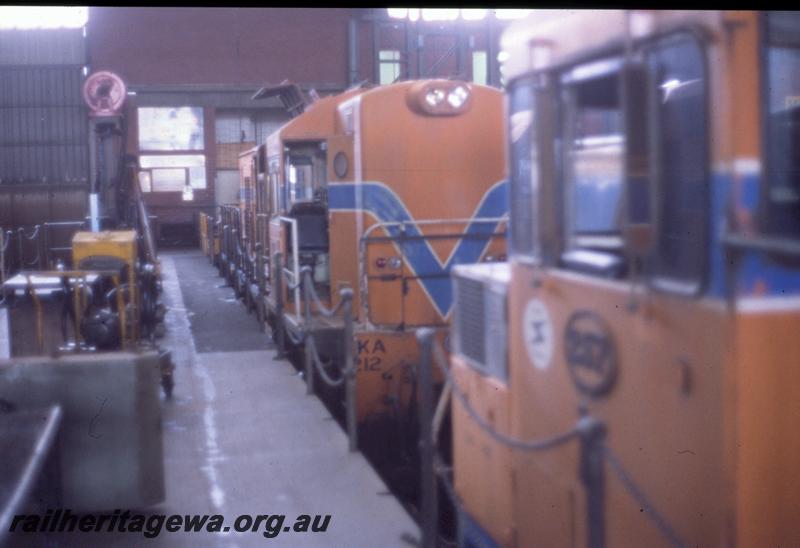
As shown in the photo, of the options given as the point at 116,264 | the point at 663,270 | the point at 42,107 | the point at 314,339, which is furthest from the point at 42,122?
the point at 663,270

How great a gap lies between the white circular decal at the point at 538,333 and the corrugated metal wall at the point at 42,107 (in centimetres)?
448

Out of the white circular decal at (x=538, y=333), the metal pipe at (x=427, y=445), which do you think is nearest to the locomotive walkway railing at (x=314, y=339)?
the metal pipe at (x=427, y=445)

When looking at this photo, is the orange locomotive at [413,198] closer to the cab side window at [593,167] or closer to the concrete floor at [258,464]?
the concrete floor at [258,464]

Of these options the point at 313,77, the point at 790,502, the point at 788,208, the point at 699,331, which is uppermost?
the point at 313,77

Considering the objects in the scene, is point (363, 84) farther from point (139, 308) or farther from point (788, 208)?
point (788, 208)

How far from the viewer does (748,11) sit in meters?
2.12

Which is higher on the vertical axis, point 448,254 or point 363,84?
point 363,84

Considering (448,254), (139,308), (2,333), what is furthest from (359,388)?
(2,333)

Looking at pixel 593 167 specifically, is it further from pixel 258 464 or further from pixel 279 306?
pixel 279 306

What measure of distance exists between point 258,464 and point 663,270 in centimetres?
349

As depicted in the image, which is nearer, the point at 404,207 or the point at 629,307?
the point at 629,307

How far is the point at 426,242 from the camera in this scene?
750cm

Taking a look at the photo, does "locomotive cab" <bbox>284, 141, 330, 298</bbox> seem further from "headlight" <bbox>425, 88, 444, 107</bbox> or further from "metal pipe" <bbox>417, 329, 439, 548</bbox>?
"metal pipe" <bbox>417, 329, 439, 548</bbox>

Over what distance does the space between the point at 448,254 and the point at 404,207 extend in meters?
0.54
